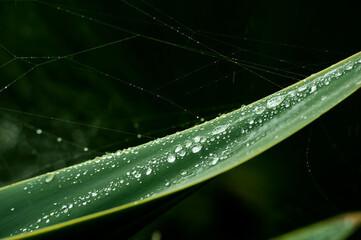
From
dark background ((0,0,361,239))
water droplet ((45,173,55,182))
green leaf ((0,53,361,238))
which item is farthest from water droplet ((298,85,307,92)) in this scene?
dark background ((0,0,361,239))

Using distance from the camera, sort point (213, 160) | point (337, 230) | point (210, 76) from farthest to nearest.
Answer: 1. point (210, 76)
2. point (213, 160)
3. point (337, 230)

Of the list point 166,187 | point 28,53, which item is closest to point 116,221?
point 166,187

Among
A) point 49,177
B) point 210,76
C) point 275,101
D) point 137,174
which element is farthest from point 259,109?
point 210,76

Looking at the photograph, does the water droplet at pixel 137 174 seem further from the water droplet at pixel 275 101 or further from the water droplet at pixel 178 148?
the water droplet at pixel 275 101

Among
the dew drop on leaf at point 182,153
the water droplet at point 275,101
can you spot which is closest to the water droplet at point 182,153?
the dew drop on leaf at point 182,153

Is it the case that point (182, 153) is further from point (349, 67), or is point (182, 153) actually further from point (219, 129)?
point (349, 67)

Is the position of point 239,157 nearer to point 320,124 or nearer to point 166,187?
point 166,187
